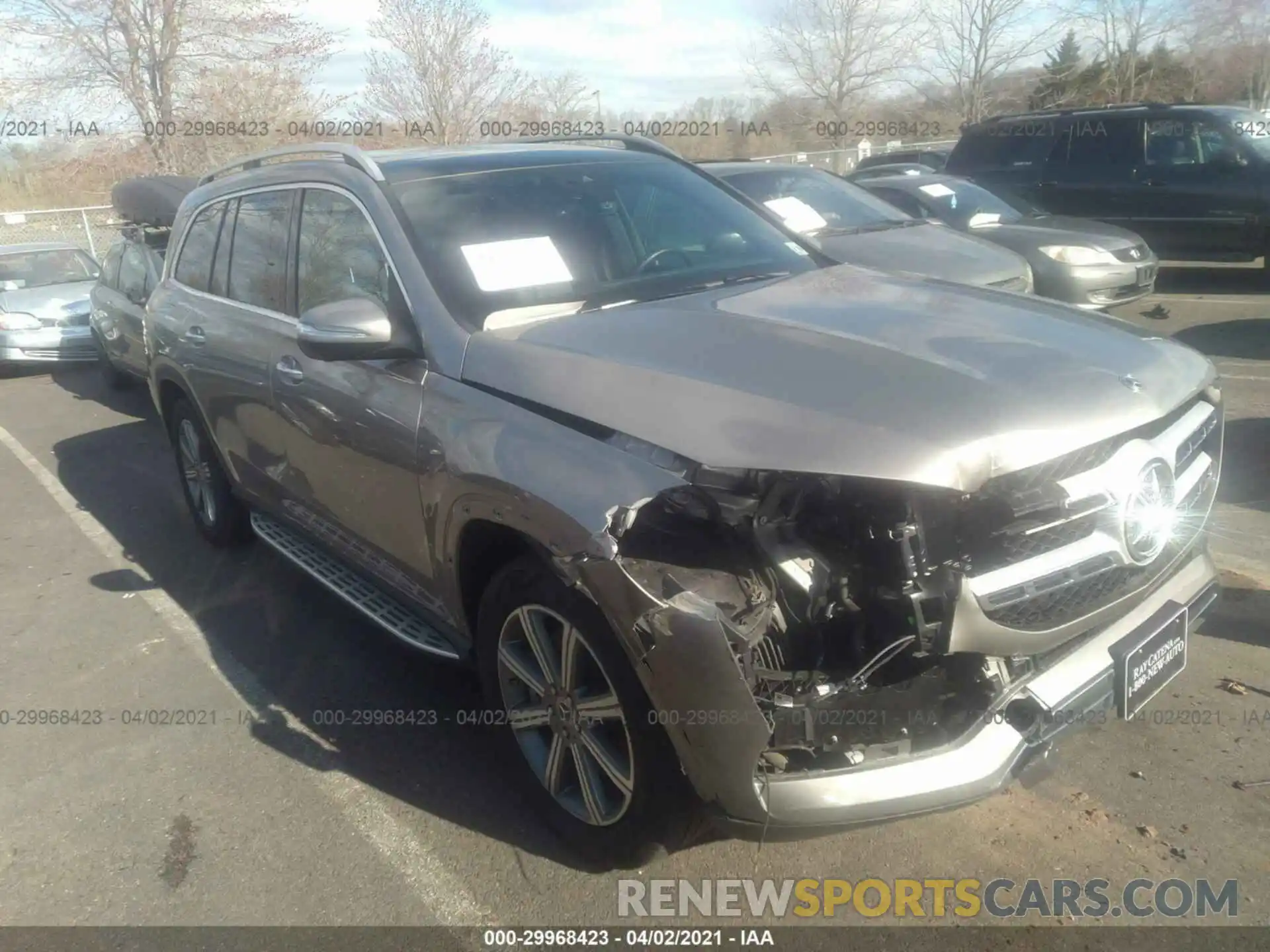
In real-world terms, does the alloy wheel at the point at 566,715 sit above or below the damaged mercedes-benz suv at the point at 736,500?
below

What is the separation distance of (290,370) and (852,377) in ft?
7.72

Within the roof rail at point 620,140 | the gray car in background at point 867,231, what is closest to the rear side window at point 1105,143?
the gray car in background at point 867,231

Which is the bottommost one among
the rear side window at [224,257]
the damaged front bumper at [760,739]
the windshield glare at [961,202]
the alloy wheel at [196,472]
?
the alloy wheel at [196,472]

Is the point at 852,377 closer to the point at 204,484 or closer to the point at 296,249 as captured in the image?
the point at 296,249

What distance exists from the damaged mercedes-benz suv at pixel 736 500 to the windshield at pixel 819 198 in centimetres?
441

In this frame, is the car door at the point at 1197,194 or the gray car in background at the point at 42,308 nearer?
the car door at the point at 1197,194

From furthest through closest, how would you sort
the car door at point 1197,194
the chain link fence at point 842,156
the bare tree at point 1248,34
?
the bare tree at point 1248,34
the chain link fence at point 842,156
the car door at point 1197,194

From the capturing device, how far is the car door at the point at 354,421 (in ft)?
11.1

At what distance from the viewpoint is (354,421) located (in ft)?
11.8

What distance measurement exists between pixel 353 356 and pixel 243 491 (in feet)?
7.08

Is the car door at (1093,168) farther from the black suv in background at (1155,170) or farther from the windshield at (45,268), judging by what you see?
the windshield at (45,268)

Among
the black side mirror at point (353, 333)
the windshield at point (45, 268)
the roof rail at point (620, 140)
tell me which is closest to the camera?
the black side mirror at point (353, 333)

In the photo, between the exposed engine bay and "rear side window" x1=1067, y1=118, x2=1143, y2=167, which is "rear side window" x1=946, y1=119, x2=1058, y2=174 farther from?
the exposed engine bay

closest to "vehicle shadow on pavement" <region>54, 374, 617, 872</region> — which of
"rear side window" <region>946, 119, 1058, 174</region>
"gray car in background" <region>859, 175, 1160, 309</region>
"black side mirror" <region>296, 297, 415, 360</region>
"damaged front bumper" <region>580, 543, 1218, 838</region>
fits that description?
A: "damaged front bumper" <region>580, 543, 1218, 838</region>
